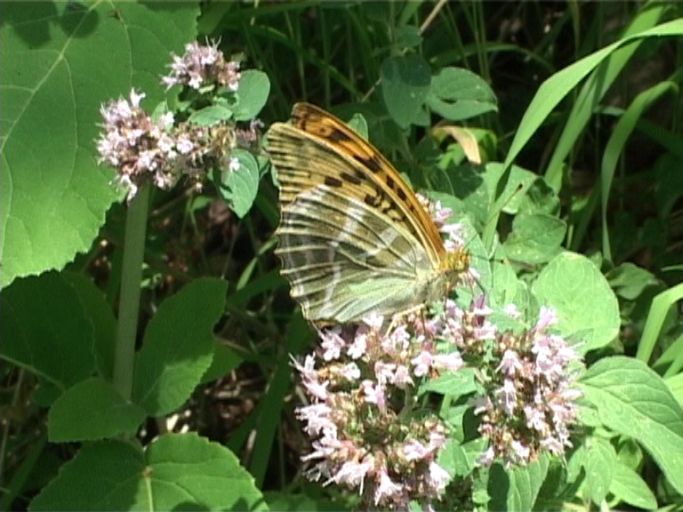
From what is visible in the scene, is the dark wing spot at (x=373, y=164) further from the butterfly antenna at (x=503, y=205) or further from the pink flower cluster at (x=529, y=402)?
the butterfly antenna at (x=503, y=205)

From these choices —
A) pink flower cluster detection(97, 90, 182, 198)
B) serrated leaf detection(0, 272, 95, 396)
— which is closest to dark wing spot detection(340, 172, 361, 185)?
pink flower cluster detection(97, 90, 182, 198)

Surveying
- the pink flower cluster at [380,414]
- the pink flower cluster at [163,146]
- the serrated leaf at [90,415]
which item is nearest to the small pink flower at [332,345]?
the pink flower cluster at [380,414]

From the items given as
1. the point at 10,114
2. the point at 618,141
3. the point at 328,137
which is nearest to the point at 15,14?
the point at 10,114

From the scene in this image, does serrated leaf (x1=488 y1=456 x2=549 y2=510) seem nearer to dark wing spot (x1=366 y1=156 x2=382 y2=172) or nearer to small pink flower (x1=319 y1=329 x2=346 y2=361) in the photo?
small pink flower (x1=319 y1=329 x2=346 y2=361)

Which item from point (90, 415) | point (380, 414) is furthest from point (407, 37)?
point (90, 415)

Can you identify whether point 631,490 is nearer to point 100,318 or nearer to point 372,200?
point 372,200

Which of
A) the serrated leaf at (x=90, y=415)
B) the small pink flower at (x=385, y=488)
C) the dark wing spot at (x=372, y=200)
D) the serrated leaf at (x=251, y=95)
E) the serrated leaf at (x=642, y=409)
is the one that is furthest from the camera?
the serrated leaf at (x=90, y=415)

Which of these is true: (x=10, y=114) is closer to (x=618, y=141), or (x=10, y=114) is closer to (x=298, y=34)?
(x=298, y=34)
